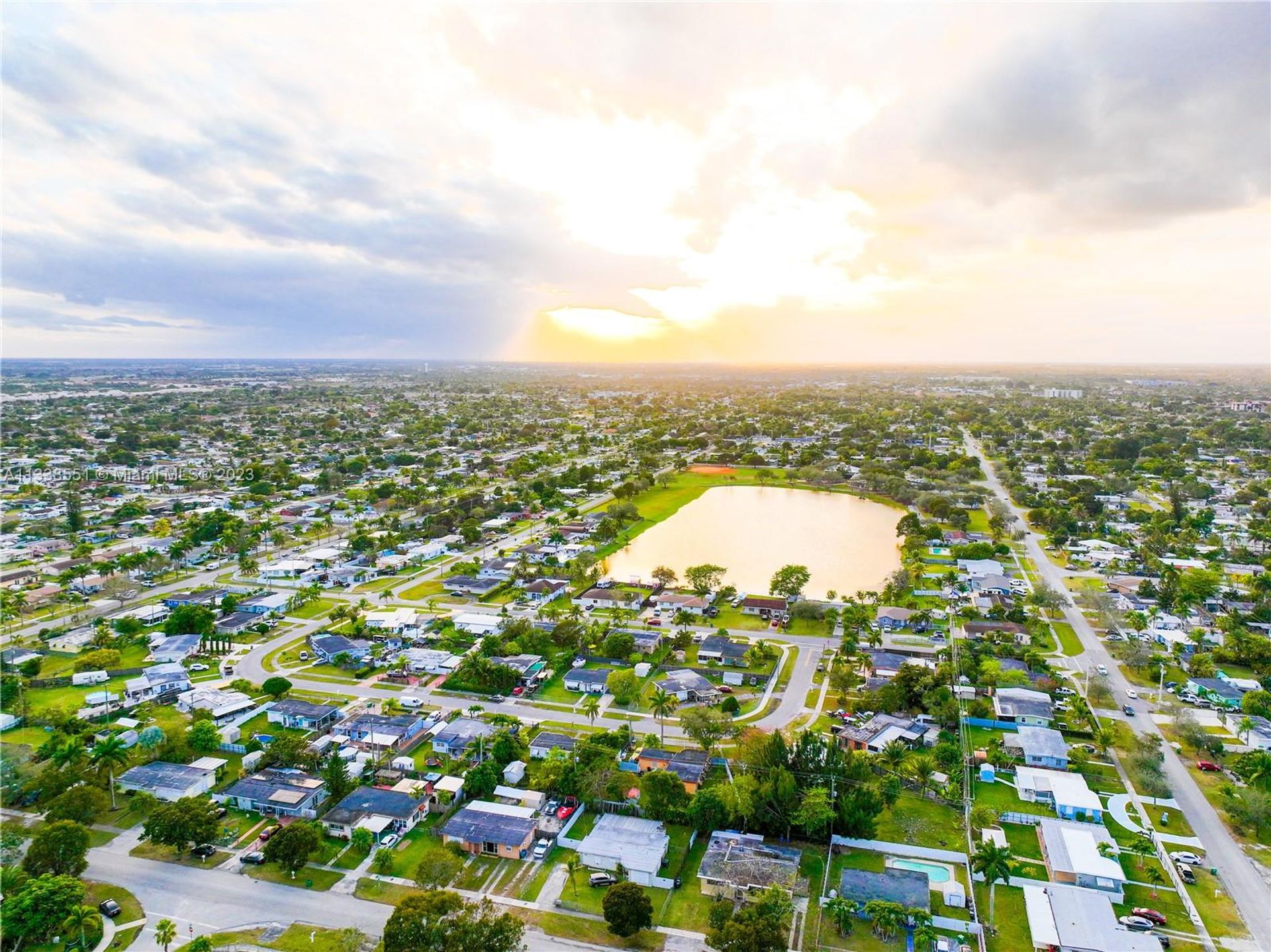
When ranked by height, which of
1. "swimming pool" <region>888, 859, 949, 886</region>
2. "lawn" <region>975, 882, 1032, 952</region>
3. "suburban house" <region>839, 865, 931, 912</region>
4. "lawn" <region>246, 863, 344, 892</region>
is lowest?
"lawn" <region>246, 863, 344, 892</region>

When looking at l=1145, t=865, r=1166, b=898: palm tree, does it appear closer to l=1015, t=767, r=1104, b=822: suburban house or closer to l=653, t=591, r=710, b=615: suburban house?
l=1015, t=767, r=1104, b=822: suburban house

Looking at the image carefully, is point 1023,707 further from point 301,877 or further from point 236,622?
point 236,622

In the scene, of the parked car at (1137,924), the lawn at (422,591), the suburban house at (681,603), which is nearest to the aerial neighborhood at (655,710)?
the parked car at (1137,924)

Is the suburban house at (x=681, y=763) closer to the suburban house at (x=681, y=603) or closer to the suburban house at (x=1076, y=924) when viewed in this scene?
the suburban house at (x=1076, y=924)

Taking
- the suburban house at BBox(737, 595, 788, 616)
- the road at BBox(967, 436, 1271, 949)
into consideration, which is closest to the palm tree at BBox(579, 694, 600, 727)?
the suburban house at BBox(737, 595, 788, 616)

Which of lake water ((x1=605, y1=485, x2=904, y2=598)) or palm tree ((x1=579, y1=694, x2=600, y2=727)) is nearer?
palm tree ((x1=579, y1=694, x2=600, y2=727))

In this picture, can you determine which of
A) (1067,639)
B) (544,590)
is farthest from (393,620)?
(1067,639)
